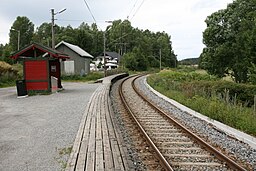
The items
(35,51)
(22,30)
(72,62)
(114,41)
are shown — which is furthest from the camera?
(22,30)

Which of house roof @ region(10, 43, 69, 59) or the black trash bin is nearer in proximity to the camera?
the black trash bin

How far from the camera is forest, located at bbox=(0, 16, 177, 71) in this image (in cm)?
7700

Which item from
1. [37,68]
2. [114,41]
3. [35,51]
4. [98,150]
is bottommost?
[98,150]

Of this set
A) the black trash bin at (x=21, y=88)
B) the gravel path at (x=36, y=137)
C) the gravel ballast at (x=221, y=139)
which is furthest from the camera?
the black trash bin at (x=21, y=88)

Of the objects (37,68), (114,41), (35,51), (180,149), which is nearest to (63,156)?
(180,149)

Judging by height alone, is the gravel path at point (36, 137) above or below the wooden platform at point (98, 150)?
below

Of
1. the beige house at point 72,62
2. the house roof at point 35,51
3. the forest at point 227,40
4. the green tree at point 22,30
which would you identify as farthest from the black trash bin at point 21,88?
the green tree at point 22,30

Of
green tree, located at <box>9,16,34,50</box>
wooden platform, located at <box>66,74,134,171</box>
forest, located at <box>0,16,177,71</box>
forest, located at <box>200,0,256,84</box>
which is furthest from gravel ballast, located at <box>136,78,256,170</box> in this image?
green tree, located at <box>9,16,34,50</box>

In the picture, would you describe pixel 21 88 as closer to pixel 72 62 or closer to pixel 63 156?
pixel 63 156

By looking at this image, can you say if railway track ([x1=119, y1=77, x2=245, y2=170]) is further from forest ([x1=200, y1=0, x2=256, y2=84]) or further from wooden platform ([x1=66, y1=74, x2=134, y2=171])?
forest ([x1=200, y1=0, x2=256, y2=84])

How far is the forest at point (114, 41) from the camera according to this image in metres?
77.0

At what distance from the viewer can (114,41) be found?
289 ft

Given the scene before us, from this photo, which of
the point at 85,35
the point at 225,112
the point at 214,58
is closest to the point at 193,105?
the point at 225,112

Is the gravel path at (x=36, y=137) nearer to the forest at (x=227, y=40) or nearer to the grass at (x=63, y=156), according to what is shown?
the grass at (x=63, y=156)
